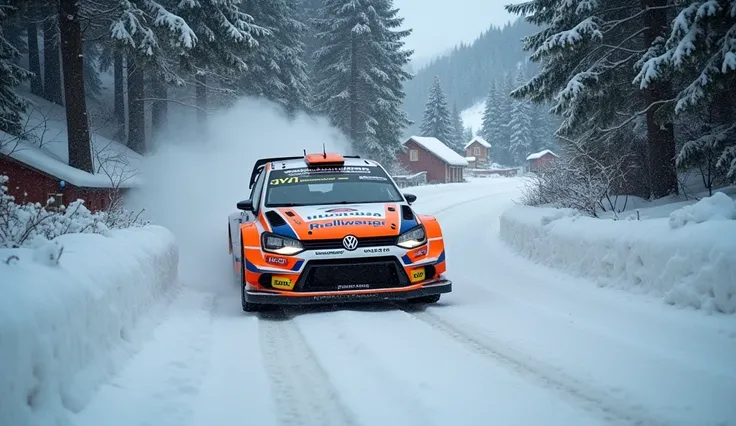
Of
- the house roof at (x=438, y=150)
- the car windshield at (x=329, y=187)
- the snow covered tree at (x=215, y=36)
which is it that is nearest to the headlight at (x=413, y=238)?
the car windshield at (x=329, y=187)

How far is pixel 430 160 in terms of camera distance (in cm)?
6097

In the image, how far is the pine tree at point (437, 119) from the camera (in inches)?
2837

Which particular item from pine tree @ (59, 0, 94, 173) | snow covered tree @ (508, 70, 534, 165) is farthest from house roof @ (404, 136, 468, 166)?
pine tree @ (59, 0, 94, 173)

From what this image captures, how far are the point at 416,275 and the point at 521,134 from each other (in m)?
90.3

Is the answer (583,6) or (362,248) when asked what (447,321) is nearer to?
(362,248)

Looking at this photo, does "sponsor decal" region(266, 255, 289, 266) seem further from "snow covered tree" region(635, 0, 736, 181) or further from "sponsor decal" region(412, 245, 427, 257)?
"snow covered tree" region(635, 0, 736, 181)

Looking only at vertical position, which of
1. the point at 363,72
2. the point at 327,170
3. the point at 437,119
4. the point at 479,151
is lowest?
the point at 327,170

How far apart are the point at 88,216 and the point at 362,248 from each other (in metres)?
4.39

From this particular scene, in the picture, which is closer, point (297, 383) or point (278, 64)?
point (297, 383)

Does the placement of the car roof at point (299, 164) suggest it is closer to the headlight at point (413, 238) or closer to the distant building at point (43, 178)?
the headlight at point (413, 238)

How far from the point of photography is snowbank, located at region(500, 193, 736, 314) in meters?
5.18

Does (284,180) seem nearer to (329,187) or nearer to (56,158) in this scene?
(329,187)

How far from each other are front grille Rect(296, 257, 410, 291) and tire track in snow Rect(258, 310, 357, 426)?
22.8 inches

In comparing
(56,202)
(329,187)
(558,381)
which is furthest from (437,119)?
(558,381)
